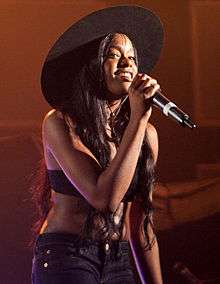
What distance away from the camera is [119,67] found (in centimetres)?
177

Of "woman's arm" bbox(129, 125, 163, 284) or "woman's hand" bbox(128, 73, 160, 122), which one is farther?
"woman's arm" bbox(129, 125, 163, 284)

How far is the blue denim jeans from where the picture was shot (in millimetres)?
1592

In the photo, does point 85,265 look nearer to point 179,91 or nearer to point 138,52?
point 138,52

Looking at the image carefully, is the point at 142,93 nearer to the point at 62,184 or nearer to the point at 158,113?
the point at 62,184

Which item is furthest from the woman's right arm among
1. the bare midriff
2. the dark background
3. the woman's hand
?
the dark background

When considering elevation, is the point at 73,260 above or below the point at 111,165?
below

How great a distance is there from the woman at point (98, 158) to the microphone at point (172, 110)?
3 centimetres

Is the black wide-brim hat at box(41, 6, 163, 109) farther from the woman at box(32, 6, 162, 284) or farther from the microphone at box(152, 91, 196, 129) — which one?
the microphone at box(152, 91, 196, 129)

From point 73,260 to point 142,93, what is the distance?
547mm

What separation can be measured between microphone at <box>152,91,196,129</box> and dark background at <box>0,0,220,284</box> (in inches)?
73.2

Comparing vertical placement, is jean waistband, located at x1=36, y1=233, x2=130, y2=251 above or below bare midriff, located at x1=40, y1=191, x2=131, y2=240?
below

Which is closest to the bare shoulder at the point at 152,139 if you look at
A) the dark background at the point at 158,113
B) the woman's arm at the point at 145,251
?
the woman's arm at the point at 145,251

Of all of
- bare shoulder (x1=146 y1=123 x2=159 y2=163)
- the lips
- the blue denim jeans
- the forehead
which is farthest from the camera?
bare shoulder (x1=146 y1=123 x2=159 y2=163)

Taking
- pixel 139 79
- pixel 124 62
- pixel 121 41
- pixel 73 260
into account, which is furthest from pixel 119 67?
pixel 73 260
